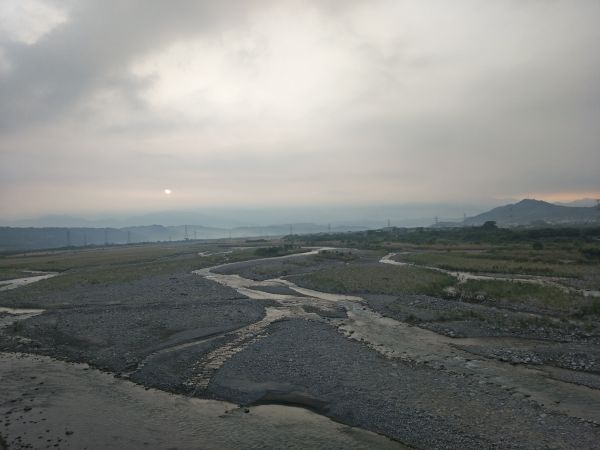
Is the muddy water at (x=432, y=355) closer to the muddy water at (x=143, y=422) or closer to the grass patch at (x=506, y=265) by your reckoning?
the muddy water at (x=143, y=422)

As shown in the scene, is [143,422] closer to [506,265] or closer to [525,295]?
[525,295]

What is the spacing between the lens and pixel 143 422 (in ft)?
48.7

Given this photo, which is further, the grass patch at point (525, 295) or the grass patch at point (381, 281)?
the grass patch at point (381, 281)

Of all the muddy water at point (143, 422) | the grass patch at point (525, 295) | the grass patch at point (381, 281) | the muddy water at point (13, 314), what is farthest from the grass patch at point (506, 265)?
the muddy water at point (13, 314)

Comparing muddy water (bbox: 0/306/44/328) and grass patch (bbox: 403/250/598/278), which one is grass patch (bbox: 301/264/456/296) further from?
muddy water (bbox: 0/306/44/328)

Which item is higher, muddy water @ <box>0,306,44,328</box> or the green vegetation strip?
the green vegetation strip

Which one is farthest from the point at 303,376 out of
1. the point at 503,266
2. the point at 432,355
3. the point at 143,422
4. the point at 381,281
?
the point at 503,266

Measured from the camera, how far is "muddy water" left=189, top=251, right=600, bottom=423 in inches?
616

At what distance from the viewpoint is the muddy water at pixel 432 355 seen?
15.7 meters

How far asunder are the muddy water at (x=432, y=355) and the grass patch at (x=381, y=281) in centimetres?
565

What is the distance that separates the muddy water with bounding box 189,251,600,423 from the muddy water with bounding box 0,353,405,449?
2787 mm

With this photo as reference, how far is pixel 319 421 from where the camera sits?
48.7ft

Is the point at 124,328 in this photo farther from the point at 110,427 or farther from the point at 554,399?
the point at 554,399

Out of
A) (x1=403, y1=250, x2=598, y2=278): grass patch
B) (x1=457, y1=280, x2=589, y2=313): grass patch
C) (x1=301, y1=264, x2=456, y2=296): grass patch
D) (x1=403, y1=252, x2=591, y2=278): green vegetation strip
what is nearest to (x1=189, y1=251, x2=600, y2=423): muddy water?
(x1=301, y1=264, x2=456, y2=296): grass patch
